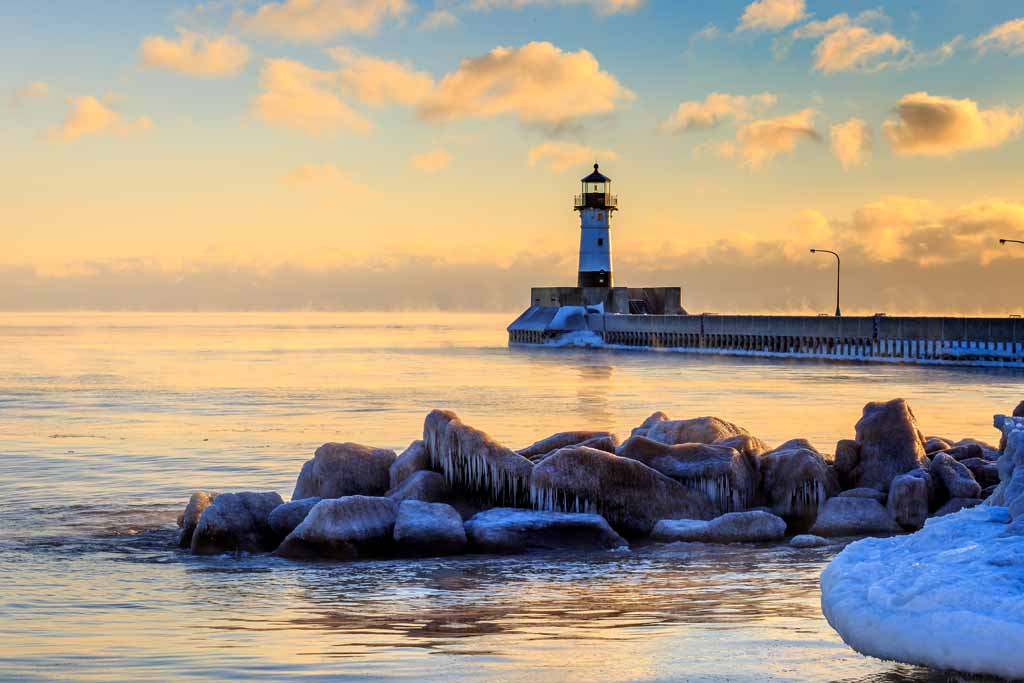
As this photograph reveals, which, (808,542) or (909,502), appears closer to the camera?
(808,542)

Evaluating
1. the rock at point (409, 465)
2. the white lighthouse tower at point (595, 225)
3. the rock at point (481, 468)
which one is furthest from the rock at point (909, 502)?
the white lighthouse tower at point (595, 225)

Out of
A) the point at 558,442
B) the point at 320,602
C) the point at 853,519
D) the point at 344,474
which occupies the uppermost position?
the point at 558,442

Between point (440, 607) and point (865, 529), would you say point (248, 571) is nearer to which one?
point (440, 607)

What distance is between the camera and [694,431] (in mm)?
17719

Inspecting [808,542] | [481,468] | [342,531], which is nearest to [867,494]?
[808,542]

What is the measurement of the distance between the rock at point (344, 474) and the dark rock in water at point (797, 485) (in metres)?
4.44

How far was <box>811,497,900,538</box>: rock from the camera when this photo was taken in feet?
46.8

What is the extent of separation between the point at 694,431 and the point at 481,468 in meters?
3.95

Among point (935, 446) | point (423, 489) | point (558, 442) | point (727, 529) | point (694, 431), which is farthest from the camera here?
point (935, 446)

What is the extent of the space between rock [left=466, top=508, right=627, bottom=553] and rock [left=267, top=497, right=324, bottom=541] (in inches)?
69.4

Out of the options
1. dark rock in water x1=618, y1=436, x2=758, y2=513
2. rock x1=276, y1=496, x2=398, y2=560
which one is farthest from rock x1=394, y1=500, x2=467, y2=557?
dark rock in water x1=618, y1=436, x2=758, y2=513

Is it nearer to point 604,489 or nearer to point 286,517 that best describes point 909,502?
point 604,489

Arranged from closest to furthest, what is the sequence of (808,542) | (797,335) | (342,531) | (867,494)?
1. (342,531)
2. (808,542)
3. (867,494)
4. (797,335)

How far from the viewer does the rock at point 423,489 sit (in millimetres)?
14586
